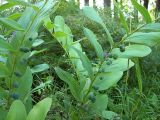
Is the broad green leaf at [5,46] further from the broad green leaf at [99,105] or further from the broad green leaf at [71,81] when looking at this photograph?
the broad green leaf at [99,105]

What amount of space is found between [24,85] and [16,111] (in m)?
0.21

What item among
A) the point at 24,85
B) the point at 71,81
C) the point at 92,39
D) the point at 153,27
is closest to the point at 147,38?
the point at 153,27

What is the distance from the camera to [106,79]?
1274 millimetres

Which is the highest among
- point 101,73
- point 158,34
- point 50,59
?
point 158,34

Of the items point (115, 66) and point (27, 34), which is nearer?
point (27, 34)

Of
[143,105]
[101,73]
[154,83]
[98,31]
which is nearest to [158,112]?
[143,105]

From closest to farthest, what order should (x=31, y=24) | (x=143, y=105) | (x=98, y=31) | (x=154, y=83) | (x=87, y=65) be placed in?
(x=31, y=24), (x=87, y=65), (x=143, y=105), (x=154, y=83), (x=98, y=31)

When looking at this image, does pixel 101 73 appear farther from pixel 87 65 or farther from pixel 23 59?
pixel 23 59

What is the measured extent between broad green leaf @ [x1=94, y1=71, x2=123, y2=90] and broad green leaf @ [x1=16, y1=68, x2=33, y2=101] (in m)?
0.25

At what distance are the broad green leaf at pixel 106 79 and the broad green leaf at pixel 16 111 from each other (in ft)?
1.33

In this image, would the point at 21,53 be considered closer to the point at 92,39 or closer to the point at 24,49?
the point at 24,49

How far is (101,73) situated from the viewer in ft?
4.15

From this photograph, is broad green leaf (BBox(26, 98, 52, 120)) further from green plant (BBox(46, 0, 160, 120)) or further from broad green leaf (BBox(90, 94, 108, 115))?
broad green leaf (BBox(90, 94, 108, 115))

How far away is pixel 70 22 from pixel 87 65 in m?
2.50
